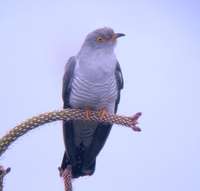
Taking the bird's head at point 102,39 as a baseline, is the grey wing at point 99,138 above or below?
below

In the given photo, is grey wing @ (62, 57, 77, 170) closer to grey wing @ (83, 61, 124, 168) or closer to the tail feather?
the tail feather

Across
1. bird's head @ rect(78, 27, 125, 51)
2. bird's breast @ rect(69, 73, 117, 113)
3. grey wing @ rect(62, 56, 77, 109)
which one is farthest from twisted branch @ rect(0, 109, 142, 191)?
bird's head @ rect(78, 27, 125, 51)

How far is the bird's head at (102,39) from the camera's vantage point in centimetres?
402

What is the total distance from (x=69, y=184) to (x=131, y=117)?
0.76 metres

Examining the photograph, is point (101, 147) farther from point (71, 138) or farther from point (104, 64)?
point (104, 64)

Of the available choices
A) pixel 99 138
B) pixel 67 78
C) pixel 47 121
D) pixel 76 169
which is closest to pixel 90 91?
pixel 67 78

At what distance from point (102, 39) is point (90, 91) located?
0.81 metres

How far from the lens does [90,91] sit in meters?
3.73

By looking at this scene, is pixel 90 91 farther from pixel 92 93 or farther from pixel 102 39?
pixel 102 39

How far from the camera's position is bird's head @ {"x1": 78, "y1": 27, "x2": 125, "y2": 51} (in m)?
4.02

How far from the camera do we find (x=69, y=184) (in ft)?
7.21

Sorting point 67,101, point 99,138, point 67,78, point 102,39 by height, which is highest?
point 102,39

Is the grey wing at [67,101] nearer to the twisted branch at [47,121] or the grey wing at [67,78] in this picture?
the grey wing at [67,78]

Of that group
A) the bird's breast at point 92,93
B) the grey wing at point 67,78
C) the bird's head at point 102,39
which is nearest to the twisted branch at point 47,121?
the bird's breast at point 92,93
